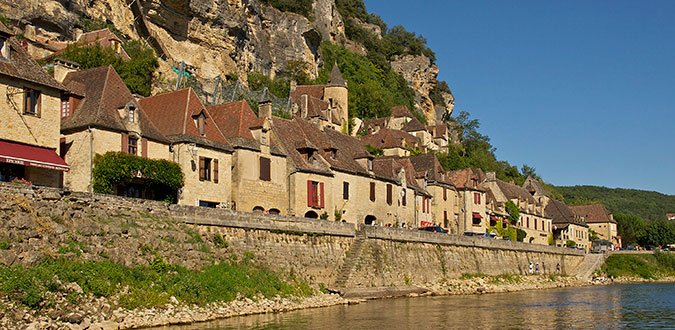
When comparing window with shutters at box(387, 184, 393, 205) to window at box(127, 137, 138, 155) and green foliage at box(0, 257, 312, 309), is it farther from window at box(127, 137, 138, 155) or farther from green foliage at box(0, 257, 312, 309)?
window at box(127, 137, 138, 155)

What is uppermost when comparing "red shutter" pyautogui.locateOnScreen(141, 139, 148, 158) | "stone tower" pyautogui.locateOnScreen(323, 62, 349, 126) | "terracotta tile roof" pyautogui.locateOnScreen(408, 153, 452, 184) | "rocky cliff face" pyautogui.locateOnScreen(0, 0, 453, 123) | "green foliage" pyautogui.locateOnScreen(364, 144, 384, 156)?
"rocky cliff face" pyautogui.locateOnScreen(0, 0, 453, 123)

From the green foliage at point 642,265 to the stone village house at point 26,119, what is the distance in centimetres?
6289

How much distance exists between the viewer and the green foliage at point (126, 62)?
4606 cm

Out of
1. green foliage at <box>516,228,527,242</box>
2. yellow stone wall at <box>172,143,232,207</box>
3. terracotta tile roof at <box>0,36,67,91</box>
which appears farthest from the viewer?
green foliage at <box>516,228,527,242</box>

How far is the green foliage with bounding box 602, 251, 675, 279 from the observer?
76.8 metres

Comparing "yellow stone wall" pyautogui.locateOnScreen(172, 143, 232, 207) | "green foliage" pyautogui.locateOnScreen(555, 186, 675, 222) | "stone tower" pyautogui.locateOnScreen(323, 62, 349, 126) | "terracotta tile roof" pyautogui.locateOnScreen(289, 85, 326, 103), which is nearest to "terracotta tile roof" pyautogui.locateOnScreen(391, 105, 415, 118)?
"stone tower" pyautogui.locateOnScreen(323, 62, 349, 126)

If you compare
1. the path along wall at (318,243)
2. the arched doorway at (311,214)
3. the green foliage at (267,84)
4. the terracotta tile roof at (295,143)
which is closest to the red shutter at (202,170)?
the path along wall at (318,243)

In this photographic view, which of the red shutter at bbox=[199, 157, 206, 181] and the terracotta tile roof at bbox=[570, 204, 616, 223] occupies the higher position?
the red shutter at bbox=[199, 157, 206, 181]

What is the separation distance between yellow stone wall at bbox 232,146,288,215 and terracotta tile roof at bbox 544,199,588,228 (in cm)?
5797

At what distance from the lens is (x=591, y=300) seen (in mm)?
45250

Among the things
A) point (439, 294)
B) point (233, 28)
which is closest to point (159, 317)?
point (439, 294)

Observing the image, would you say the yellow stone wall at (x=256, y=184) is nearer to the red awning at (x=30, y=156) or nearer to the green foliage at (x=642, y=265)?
Answer: the red awning at (x=30, y=156)

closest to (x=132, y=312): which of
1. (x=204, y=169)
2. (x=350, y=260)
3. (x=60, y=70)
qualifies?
(x=204, y=169)

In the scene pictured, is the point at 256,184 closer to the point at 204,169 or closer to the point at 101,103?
the point at 204,169
